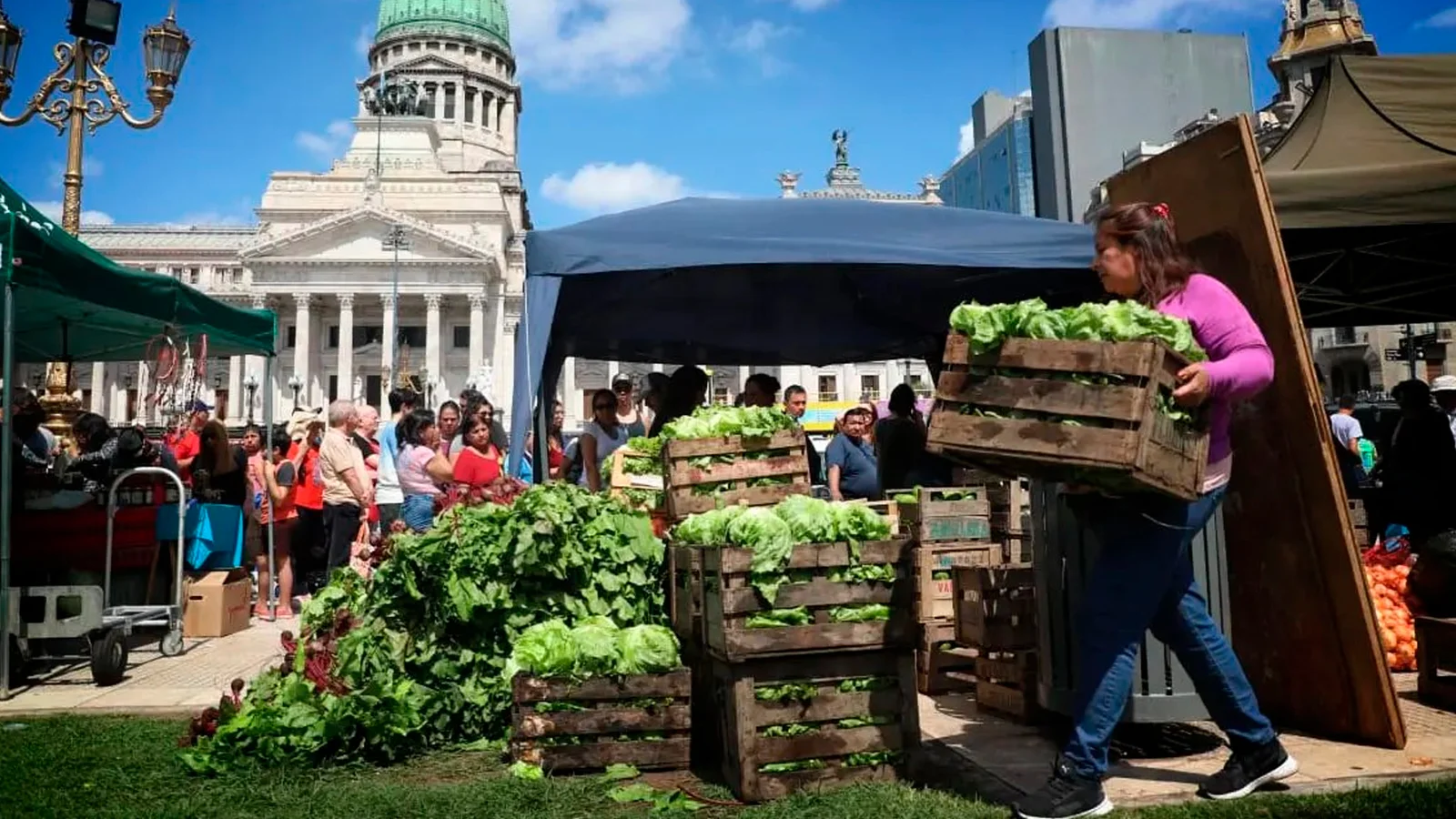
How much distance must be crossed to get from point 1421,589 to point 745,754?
4.07 m

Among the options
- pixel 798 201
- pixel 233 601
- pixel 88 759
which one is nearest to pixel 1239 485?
pixel 798 201

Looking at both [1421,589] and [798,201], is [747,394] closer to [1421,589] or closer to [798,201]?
[798,201]

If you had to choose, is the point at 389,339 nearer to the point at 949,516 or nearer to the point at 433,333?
the point at 433,333

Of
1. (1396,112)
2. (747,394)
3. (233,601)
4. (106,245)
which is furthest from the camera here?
(106,245)

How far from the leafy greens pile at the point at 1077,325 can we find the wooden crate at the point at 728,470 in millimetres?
2005

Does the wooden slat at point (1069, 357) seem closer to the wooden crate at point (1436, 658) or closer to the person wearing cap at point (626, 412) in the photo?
the wooden crate at point (1436, 658)

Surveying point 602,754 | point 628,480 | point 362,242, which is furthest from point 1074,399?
point 362,242

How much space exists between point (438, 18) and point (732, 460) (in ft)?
317

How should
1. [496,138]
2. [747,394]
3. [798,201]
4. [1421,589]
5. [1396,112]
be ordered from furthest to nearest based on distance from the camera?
[496,138], [747,394], [798,201], [1396,112], [1421,589]

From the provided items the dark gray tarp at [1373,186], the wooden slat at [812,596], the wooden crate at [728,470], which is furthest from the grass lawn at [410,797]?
the dark gray tarp at [1373,186]

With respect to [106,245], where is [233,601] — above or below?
below

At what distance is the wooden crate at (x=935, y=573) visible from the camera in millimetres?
5824

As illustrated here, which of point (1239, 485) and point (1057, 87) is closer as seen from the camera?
point (1239, 485)

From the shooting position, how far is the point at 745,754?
375cm
